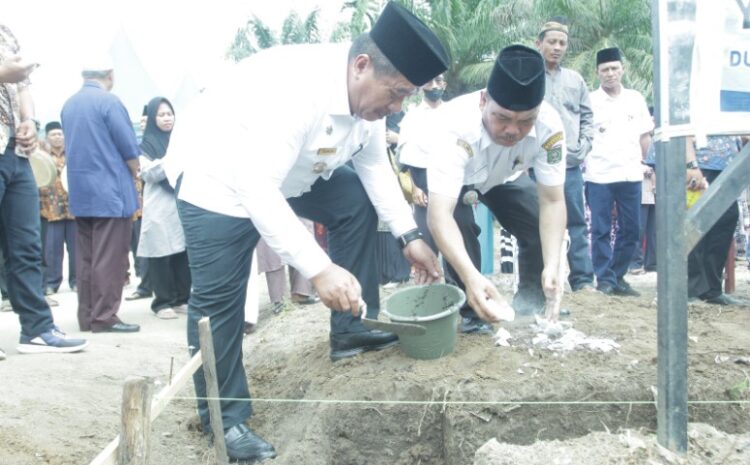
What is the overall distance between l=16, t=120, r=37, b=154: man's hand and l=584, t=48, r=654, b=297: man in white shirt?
4407 millimetres

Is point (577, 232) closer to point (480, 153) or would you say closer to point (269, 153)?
point (480, 153)

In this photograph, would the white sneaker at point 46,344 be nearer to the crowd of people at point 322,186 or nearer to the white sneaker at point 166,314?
the crowd of people at point 322,186

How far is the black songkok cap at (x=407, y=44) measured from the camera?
2.92 m

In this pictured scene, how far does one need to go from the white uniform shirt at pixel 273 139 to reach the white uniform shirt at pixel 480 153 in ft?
1.29

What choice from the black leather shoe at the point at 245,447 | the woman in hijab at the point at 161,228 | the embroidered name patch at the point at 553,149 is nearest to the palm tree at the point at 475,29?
the woman in hijab at the point at 161,228

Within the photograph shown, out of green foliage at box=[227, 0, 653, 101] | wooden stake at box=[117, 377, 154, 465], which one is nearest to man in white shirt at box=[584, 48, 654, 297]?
wooden stake at box=[117, 377, 154, 465]

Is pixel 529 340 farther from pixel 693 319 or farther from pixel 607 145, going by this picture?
pixel 607 145

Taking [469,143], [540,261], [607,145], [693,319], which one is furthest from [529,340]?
[607,145]

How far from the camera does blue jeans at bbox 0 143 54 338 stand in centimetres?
420

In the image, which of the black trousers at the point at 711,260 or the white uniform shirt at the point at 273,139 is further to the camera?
the black trousers at the point at 711,260

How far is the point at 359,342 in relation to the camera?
3.81 m

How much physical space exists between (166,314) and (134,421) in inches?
169

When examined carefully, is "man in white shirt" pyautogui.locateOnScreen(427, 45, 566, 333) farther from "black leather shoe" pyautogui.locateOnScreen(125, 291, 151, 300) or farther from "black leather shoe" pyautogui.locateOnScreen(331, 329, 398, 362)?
"black leather shoe" pyautogui.locateOnScreen(125, 291, 151, 300)

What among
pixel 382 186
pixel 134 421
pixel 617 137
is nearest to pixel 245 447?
pixel 134 421
